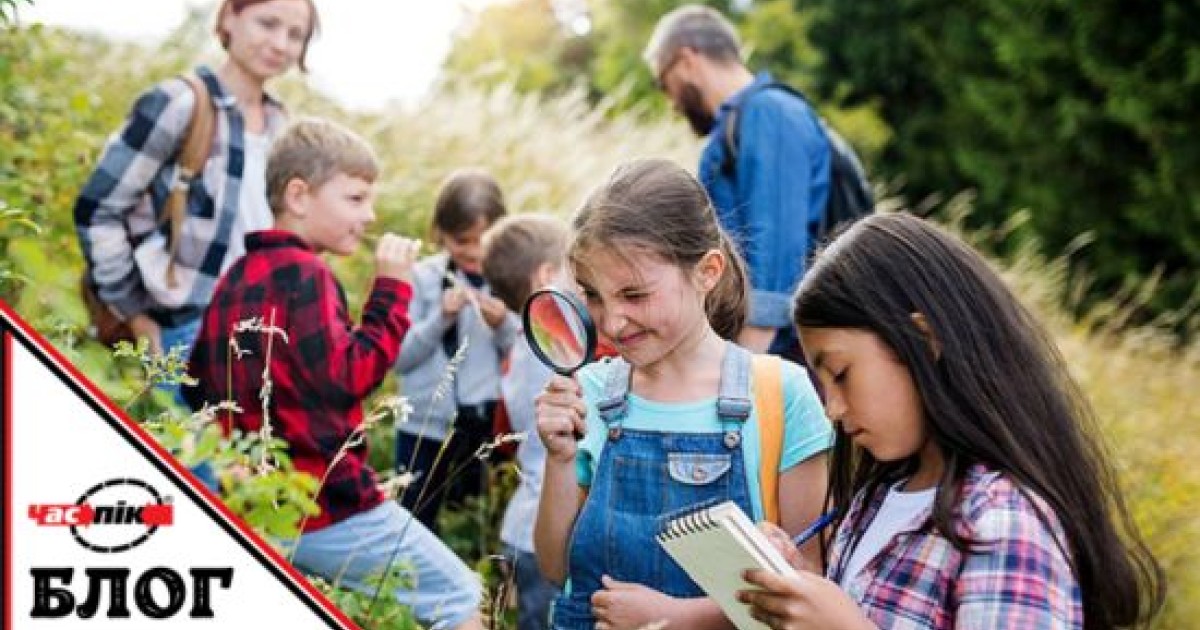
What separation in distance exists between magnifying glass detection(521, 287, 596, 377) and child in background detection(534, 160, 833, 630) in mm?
48

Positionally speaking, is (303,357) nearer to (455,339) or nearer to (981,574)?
(455,339)

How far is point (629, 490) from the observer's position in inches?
113

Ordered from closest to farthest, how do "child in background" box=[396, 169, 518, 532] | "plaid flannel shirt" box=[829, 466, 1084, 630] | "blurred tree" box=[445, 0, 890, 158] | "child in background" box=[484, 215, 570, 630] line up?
"plaid flannel shirt" box=[829, 466, 1084, 630] → "child in background" box=[484, 215, 570, 630] → "child in background" box=[396, 169, 518, 532] → "blurred tree" box=[445, 0, 890, 158]

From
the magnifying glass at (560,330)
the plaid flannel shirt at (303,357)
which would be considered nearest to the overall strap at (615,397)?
the magnifying glass at (560,330)

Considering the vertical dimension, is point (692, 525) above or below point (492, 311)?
below

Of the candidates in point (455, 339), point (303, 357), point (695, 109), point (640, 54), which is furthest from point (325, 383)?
point (640, 54)

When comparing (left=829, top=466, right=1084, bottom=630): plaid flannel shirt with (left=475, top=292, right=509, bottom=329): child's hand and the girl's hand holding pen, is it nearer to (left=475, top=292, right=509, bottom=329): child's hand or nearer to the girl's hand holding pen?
the girl's hand holding pen

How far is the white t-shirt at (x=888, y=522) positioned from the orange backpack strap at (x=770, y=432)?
363mm

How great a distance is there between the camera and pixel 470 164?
28.3 ft

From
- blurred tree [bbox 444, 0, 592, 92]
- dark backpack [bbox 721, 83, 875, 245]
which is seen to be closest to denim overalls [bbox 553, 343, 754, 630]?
dark backpack [bbox 721, 83, 875, 245]

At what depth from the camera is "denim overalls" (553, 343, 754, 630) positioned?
2842 mm

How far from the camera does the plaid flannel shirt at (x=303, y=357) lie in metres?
3.59

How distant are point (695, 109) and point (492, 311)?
3.34ft

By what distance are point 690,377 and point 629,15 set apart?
1400 cm
